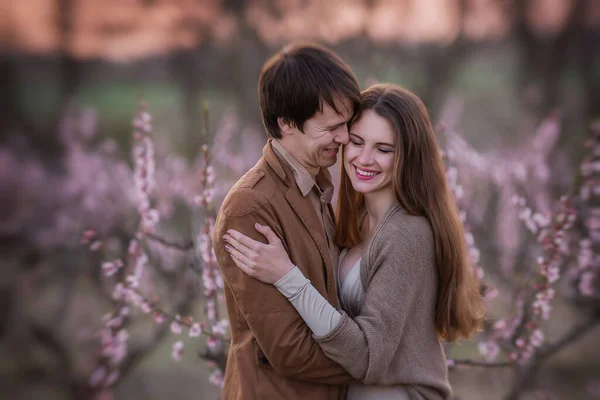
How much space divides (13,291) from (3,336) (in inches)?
12.7

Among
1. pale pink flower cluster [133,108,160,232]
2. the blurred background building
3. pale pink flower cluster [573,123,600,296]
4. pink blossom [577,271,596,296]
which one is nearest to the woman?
pale pink flower cluster [133,108,160,232]

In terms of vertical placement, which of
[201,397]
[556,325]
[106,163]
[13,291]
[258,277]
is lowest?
[201,397]

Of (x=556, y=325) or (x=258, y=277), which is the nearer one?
(x=258, y=277)

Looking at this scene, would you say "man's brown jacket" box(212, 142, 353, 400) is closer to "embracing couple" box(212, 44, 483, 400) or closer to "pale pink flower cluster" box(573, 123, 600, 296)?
"embracing couple" box(212, 44, 483, 400)

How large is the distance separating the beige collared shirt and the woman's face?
11 centimetres

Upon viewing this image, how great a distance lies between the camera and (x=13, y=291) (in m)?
4.52

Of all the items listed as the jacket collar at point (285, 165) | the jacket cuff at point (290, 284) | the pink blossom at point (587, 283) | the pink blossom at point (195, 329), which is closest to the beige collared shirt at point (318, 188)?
the jacket collar at point (285, 165)

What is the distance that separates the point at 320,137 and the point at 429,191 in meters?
0.44

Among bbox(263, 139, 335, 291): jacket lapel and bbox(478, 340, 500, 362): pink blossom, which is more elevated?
bbox(263, 139, 335, 291): jacket lapel

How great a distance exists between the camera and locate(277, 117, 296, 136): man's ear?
2.13m

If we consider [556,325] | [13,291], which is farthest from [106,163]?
[556,325]

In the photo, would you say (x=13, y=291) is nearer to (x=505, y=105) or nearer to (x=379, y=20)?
(x=379, y=20)

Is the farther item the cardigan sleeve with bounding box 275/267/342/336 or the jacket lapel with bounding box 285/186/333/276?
Answer: the jacket lapel with bounding box 285/186/333/276

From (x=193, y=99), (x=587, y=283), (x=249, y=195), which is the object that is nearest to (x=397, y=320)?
(x=249, y=195)
